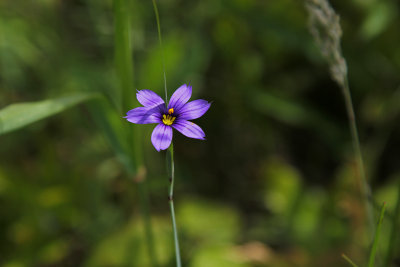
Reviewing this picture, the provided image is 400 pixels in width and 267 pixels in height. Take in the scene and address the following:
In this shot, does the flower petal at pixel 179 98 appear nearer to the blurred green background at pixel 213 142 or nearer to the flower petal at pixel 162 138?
the flower petal at pixel 162 138

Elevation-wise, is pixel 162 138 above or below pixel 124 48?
below

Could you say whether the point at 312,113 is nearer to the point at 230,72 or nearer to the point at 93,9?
the point at 230,72

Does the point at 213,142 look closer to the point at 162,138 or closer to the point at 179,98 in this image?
the point at 179,98

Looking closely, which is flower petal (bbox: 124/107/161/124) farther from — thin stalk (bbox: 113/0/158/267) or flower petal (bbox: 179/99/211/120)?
thin stalk (bbox: 113/0/158/267)

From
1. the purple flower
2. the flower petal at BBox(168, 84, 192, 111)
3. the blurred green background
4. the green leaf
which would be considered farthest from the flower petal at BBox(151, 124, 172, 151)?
the blurred green background

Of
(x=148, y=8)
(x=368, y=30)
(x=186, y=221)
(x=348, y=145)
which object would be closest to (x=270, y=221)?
(x=186, y=221)

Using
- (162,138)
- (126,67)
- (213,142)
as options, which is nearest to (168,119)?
(162,138)
